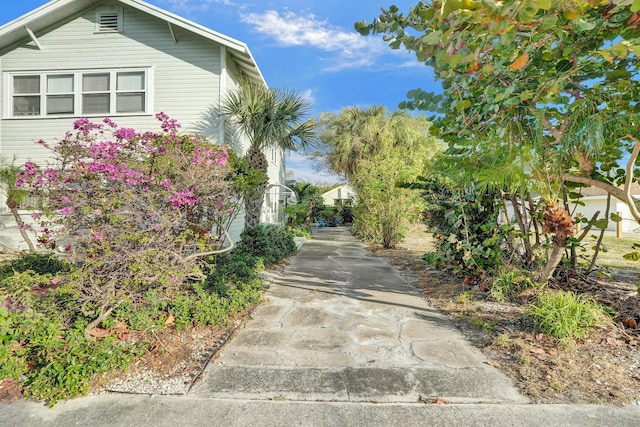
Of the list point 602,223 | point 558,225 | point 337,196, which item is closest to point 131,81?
point 558,225

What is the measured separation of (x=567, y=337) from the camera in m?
3.20

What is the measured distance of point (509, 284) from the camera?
185 inches

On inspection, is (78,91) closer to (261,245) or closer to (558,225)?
(261,245)

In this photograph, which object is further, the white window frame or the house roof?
the white window frame

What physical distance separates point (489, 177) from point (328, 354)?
2783 mm

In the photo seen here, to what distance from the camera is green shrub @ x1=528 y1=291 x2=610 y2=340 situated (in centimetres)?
326

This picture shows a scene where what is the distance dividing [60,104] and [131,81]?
228 cm

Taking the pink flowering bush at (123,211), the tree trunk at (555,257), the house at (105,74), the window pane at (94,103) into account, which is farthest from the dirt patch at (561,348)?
the window pane at (94,103)

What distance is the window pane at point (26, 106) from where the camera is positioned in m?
9.83

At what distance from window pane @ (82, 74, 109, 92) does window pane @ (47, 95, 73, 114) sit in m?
0.59

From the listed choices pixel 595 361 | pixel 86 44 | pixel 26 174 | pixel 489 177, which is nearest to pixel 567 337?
pixel 595 361

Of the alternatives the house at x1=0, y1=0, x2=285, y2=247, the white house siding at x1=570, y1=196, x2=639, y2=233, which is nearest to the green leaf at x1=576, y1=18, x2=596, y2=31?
the house at x1=0, y1=0, x2=285, y2=247

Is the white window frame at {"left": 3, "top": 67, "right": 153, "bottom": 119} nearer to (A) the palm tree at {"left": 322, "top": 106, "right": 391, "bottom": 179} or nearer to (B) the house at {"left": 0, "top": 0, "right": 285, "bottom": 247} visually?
(B) the house at {"left": 0, "top": 0, "right": 285, "bottom": 247}

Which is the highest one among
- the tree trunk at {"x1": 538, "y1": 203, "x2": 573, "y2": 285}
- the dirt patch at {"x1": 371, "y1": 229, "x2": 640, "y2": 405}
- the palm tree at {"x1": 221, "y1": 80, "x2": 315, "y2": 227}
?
the palm tree at {"x1": 221, "y1": 80, "x2": 315, "y2": 227}
